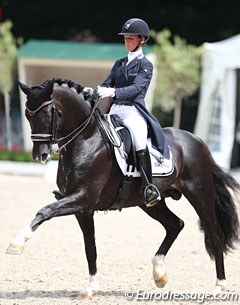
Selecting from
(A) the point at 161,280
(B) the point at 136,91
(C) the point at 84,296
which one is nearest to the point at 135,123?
(B) the point at 136,91

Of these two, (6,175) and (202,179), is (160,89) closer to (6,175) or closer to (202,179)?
(6,175)

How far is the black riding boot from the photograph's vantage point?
6406mm

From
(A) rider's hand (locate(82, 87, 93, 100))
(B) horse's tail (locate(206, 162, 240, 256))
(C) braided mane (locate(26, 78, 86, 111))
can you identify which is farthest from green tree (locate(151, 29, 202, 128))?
(C) braided mane (locate(26, 78, 86, 111))

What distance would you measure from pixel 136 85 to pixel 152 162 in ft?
2.30

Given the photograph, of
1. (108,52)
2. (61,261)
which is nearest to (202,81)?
(108,52)

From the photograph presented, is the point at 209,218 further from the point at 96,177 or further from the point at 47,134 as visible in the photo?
the point at 47,134

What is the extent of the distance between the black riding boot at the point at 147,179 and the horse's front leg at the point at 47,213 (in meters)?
0.61

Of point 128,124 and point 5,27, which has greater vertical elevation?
point 128,124

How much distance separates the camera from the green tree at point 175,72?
56.4 ft

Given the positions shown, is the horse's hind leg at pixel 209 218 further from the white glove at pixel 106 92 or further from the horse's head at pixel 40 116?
the horse's head at pixel 40 116

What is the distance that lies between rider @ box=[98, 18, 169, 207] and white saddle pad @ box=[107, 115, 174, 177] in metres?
0.09

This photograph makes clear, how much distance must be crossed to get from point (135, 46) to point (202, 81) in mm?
10897

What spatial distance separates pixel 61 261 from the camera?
8.16 m

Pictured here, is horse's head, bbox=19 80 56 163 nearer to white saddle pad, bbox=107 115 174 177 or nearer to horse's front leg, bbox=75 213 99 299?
white saddle pad, bbox=107 115 174 177
